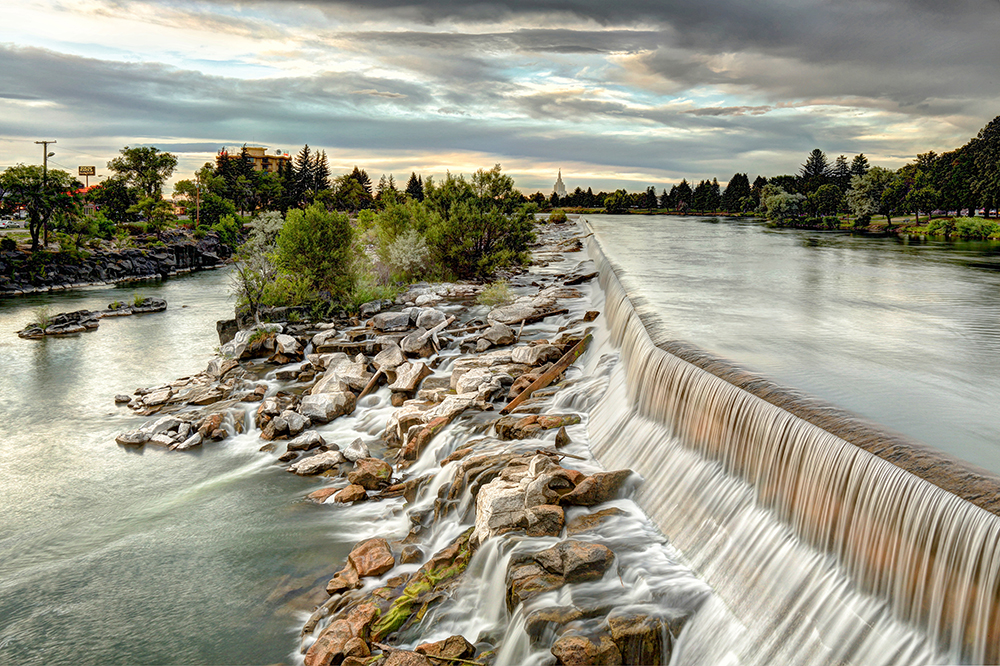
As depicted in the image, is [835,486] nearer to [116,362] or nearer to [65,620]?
[65,620]

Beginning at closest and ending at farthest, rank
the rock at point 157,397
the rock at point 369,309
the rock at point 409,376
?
1. the rock at point 409,376
2. the rock at point 157,397
3. the rock at point 369,309

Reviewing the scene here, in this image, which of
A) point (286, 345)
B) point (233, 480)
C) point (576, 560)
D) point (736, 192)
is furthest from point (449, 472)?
point (736, 192)

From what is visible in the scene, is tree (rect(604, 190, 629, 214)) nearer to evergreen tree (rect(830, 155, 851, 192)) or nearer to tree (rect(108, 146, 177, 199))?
evergreen tree (rect(830, 155, 851, 192))

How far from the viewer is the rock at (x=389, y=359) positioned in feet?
54.8

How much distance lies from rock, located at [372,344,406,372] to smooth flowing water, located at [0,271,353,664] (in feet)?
13.7

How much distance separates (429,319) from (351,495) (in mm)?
10498

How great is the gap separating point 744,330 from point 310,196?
4460 inches

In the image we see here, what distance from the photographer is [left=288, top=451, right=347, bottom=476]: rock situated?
38.5 feet

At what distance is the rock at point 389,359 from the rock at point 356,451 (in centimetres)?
412

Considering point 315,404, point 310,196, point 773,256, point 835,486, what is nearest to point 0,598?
point 315,404

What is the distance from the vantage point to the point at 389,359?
17.0 metres

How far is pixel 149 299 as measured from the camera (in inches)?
1507

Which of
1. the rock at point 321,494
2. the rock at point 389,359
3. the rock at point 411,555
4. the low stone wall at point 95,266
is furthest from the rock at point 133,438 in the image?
the low stone wall at point 95,266

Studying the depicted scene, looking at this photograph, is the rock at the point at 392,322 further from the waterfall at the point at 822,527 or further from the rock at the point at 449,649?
the rock at the point at 449,649
